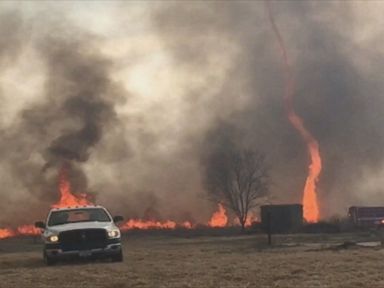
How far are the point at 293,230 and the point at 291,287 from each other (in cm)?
4624

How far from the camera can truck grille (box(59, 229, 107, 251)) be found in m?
21.6

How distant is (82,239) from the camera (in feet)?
71.4

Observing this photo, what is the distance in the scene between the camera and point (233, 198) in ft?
285

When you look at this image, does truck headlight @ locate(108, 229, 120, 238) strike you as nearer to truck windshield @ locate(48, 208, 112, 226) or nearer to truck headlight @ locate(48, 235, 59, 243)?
truck windshield @ locate(48, 208, 112, 226)

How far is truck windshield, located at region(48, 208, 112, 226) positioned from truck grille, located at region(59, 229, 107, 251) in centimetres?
142

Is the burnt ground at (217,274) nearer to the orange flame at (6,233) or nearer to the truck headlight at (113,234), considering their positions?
the truck headlight at (113,234)

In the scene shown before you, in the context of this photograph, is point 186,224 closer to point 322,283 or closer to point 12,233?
point 12,233

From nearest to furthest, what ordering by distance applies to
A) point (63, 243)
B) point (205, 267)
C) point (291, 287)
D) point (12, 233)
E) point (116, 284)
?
point (291, 287) < point (116, 284) < point (205, 267) < point (63, 243) < point (12, 233)

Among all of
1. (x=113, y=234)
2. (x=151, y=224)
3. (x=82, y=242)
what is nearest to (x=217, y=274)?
(x=113, y=234)

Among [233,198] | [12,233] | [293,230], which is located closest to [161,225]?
[233,198]

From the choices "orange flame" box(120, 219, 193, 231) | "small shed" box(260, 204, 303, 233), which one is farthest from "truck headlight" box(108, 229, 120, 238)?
"orange flame" box(120, 219, 193, 231)

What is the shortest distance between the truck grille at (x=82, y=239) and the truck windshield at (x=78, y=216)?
1.42 meters

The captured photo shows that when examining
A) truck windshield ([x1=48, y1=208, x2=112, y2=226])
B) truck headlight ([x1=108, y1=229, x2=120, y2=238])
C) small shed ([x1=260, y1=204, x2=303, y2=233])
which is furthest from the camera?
small shed ([x1=260, y1=204, x2=303, y2=233])

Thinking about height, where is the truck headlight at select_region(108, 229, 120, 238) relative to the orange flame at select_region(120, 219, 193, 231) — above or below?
below
